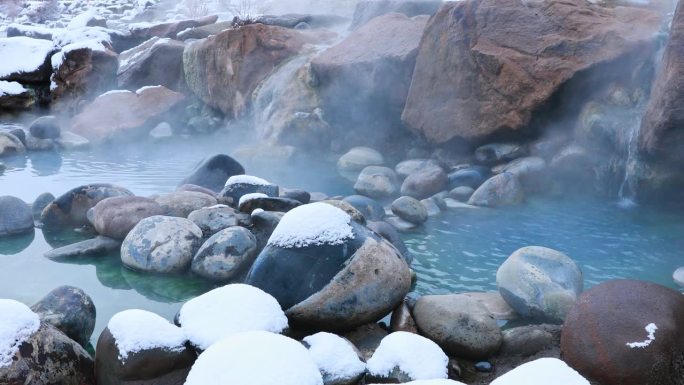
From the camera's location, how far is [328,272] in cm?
392

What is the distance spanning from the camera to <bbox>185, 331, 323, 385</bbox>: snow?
236cm

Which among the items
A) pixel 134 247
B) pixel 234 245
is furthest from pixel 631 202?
pixel 134 247

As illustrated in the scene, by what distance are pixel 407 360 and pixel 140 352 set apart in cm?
142

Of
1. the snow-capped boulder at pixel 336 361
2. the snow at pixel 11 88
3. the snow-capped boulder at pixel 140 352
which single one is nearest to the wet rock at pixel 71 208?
the snow-capped boulder at pixel 140 352

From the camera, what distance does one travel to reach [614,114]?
7.80 metres

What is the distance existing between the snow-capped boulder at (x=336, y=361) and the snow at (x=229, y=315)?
0.98ft

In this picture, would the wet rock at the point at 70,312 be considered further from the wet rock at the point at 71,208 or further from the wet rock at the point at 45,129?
the wet rock at the point at 45,129

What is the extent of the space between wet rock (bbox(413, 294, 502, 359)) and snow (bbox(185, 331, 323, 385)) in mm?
1372

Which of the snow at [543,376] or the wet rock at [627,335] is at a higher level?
the snow at [543,376]

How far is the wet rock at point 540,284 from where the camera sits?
410 centimetres

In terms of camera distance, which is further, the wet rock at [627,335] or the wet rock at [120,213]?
the wet rock at [120,213]

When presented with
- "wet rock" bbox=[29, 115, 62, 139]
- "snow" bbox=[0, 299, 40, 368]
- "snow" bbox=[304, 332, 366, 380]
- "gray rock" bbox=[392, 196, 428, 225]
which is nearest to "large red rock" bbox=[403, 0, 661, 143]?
"gray rock" bbox=[392, 196, 428, 225]

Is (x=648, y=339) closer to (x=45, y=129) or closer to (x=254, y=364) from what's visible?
(x=254, y=364)

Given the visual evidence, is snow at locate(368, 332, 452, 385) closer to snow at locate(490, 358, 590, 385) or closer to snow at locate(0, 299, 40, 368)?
snow at locate(490, 358, 590, 385)
